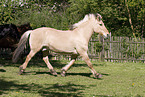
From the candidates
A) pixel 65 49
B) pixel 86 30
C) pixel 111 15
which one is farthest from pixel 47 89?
pixel 111 15

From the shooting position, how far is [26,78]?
9.78 metres

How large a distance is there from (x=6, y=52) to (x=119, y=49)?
882 cm

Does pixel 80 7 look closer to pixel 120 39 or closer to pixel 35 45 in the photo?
pixel 120 39

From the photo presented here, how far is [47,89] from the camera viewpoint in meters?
7.77

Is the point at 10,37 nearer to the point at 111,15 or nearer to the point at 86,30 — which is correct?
the point at 86,30

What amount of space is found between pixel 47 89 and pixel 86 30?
3561 mm

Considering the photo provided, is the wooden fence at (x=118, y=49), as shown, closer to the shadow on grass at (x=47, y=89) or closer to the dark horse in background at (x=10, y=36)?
the dark horse in background at (x=10, y=36)

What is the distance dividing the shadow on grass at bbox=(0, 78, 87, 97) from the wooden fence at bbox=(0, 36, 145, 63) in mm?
10033

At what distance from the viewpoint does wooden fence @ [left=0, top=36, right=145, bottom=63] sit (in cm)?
1769

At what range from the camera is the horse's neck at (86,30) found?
10397 millimetres

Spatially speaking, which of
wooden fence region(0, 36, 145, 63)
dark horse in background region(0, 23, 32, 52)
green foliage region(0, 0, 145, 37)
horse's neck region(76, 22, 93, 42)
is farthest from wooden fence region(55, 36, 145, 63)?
horse's neck region(76, 22, 93, 42)

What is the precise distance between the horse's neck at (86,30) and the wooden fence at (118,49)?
26.1ft

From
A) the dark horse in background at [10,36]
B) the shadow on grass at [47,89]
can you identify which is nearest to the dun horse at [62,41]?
the shadow on grass at [47,89]

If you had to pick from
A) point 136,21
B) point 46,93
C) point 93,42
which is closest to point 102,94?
point 46,93
